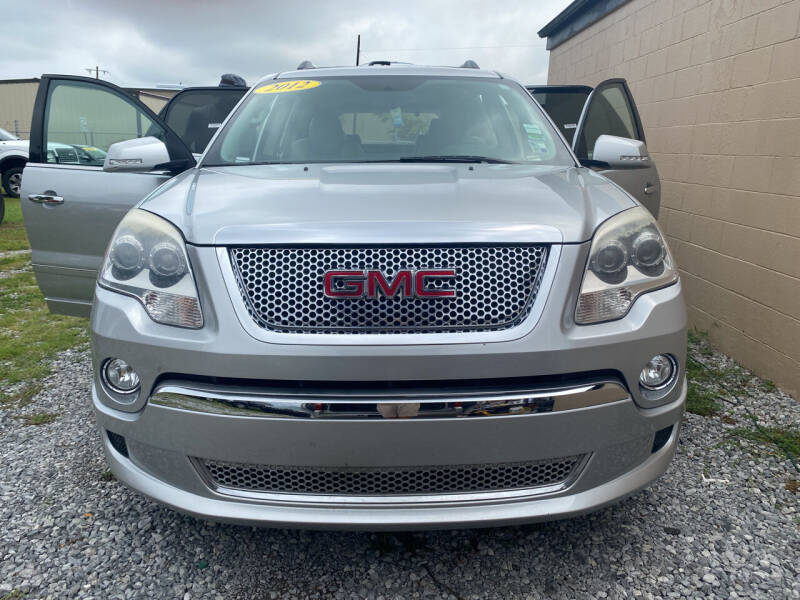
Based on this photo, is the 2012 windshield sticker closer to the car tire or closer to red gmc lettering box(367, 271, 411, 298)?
red gmc lettering box(367, 271, 411, 298)

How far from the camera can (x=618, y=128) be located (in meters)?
4.64

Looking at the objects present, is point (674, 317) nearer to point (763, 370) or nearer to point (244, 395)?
point (244, 395)

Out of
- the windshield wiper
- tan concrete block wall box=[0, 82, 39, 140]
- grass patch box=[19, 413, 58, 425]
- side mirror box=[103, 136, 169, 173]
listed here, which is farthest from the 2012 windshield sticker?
tan concrete block wall box=[0, 82, 39, 140]

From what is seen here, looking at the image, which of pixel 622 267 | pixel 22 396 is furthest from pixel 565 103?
pixel 22 396

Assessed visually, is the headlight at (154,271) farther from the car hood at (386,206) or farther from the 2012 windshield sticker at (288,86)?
the 2012 windshield sticker at (288,86)

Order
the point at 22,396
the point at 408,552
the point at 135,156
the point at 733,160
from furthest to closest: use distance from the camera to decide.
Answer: the point at 733,160 → the point at 22,396 → the point at 135,156 → the point at 408,552

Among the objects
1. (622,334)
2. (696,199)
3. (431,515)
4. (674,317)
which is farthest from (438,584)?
(696,199)

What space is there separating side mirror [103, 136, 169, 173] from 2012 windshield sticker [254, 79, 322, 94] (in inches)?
27.5

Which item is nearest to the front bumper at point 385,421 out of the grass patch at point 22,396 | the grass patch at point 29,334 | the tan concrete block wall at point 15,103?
the grass patch at point 22,396

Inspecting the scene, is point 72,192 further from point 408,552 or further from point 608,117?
point 608,117

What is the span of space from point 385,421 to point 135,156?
6.26 feet

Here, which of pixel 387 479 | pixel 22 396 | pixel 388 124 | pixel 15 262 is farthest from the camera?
pixel 15 262

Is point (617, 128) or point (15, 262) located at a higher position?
point (617, 128)

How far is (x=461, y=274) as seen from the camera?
6.05ft
